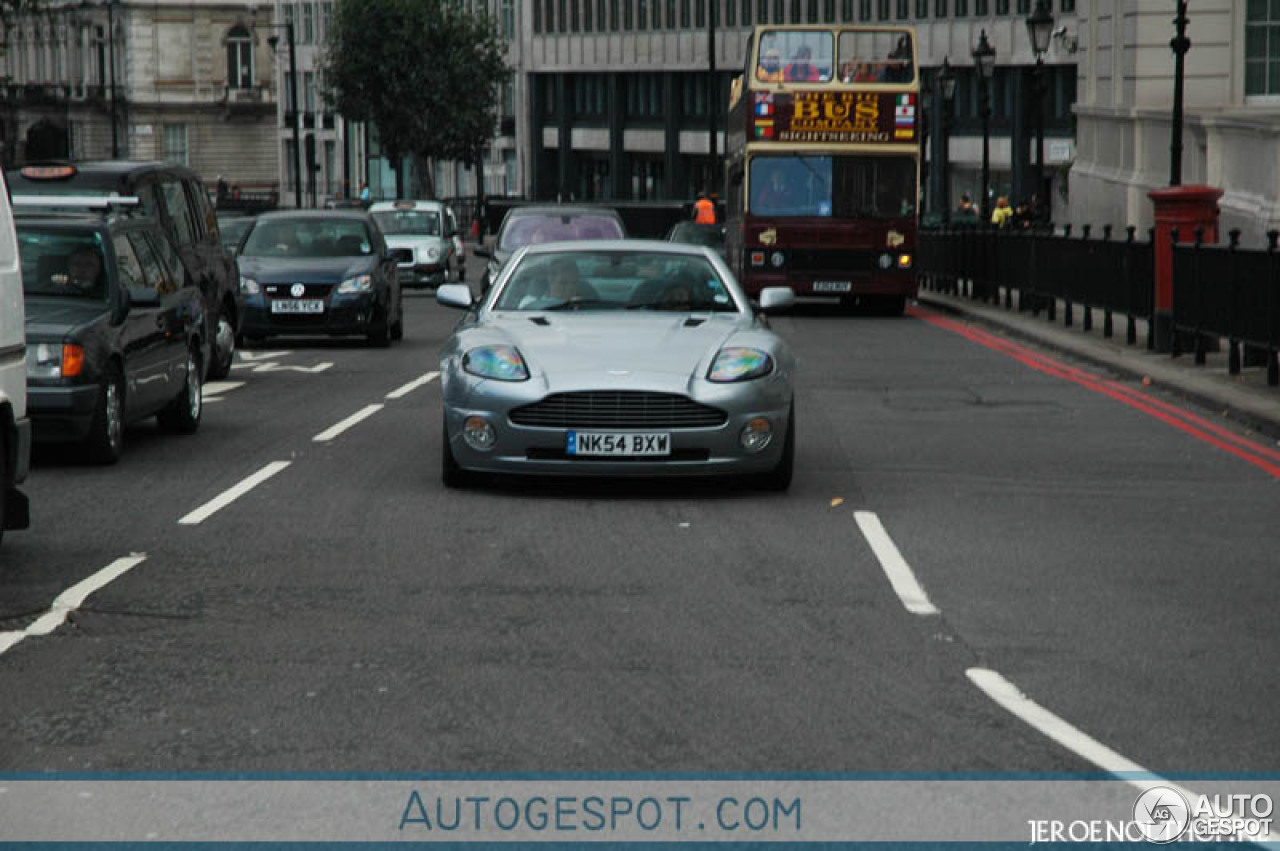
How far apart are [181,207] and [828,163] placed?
15496mm

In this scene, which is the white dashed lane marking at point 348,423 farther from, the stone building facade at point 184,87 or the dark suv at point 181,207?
the stone building facade at point 184,87

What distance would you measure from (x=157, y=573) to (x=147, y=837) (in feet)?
13.8

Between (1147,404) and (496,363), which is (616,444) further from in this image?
(1147,404)

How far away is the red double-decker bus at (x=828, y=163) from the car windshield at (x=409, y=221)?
1159cm

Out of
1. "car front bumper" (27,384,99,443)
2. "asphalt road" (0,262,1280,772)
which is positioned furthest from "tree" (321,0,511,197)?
"car front bumper" (27,384,99,443)

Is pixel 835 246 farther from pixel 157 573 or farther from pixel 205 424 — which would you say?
pixel 157 573

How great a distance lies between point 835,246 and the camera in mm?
35312

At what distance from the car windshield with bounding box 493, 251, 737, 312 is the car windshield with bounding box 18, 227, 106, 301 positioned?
2.70 metres

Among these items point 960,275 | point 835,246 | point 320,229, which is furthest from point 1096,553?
point 960,275

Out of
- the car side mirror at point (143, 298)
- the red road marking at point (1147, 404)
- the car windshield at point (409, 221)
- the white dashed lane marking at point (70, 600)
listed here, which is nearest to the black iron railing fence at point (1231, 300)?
the red road marking at point (1147, 404)

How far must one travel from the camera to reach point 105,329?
46.7 ft

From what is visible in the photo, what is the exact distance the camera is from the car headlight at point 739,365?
12.5 meters

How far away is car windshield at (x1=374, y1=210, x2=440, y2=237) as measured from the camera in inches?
1811

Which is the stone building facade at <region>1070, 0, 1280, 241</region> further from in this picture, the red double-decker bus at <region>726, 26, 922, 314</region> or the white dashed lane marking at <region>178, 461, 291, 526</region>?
the white dashed lane marking at <region>178, 461, 291, 526</region>
